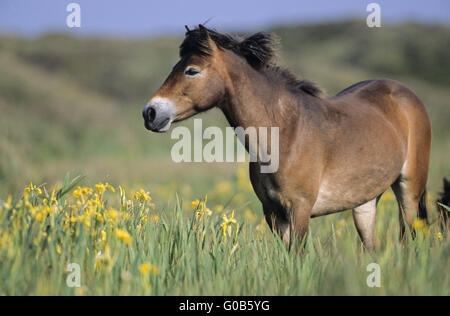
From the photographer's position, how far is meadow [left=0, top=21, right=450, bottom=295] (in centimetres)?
279

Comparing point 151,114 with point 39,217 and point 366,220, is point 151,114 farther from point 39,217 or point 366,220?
point 366,220

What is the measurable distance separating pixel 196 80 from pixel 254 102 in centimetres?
49

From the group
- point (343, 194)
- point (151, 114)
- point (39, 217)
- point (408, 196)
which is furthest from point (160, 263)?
point (408, 196)

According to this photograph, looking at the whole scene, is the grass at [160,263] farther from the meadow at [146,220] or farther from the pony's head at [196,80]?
the pony's head at [196,80]

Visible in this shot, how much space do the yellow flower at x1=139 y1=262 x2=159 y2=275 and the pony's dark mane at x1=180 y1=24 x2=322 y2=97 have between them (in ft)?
5.27

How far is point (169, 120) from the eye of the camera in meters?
3.42

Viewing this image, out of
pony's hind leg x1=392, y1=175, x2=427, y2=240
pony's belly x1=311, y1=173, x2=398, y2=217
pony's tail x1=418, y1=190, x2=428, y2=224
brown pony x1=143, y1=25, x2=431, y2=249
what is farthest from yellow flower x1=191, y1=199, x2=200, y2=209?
pony's tail x1=418, y1=190, x2=428, y2=224

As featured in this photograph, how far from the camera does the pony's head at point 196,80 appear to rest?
134 inches

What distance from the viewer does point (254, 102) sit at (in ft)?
11.9

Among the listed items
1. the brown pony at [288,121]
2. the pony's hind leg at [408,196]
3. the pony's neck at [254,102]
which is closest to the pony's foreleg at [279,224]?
the brown pony at [288,121]

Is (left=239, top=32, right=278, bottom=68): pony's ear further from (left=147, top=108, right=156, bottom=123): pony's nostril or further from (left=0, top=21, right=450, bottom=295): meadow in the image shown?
(left=0, top=21, right=450, bottom=295): meadow

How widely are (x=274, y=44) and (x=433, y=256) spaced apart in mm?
1941
